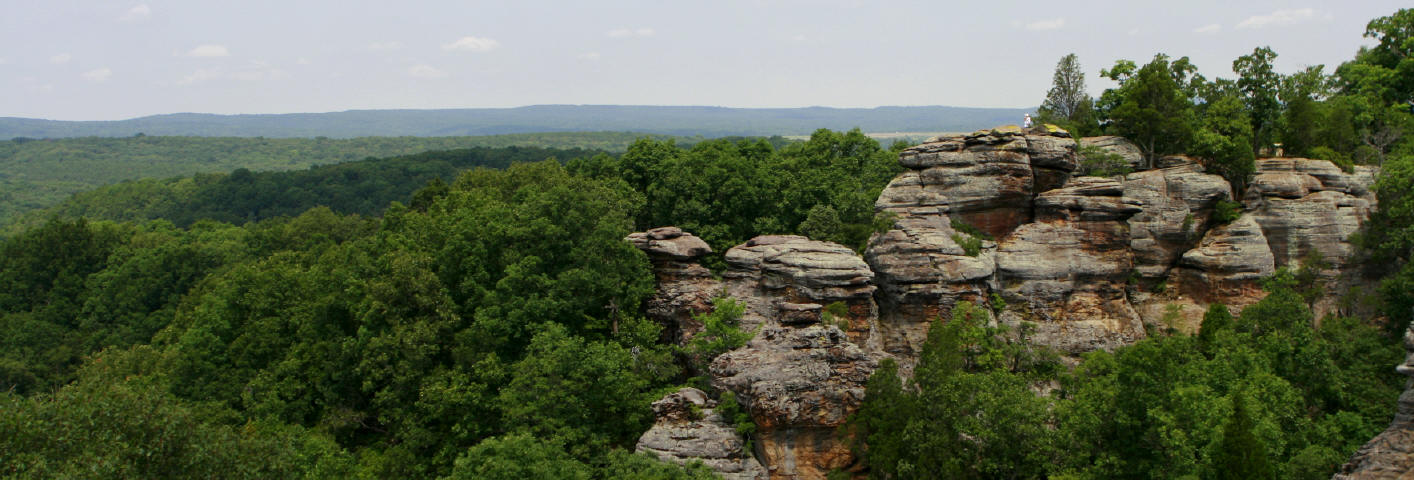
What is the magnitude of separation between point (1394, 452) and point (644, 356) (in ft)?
74.4

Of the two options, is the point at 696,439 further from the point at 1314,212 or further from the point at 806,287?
the point at 1314,212

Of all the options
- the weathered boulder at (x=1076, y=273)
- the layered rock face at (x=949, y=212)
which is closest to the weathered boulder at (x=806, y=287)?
the layered rock face at (x=949, y=212)

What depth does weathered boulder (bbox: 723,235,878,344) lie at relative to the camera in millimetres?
34281

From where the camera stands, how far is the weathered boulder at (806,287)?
34.3 metres

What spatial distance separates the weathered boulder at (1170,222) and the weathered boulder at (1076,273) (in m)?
1.40

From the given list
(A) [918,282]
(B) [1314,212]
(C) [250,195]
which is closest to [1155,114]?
(B) [1314,212]

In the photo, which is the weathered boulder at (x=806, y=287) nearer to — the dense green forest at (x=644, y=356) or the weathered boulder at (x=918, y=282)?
the weathered boulder at (x=918, y=282)

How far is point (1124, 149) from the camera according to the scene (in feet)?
137

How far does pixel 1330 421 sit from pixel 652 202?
99.4 feet

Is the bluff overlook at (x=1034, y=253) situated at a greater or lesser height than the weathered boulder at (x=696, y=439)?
greater

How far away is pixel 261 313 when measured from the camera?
1711 inches

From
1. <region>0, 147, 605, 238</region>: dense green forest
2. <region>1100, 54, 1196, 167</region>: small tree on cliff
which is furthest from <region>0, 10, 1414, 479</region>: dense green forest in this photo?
<region>0, 147, 605, 238</region>: dense green forest

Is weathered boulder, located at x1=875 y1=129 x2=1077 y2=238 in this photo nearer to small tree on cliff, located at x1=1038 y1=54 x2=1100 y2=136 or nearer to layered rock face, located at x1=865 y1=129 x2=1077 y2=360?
layered rock face, located at x1=865 y1=129 x2=1077 y2=360

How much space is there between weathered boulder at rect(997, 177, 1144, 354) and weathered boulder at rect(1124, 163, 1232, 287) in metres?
1.40
